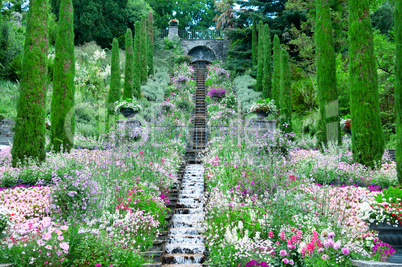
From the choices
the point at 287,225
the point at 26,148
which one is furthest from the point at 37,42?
the point at 287,225

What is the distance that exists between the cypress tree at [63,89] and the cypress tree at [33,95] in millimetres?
1529

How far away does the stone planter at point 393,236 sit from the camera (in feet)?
10.7

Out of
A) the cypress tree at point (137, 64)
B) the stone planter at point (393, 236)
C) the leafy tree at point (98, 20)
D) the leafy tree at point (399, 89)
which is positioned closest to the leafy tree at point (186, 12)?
the leafy tree at point (98, 20)

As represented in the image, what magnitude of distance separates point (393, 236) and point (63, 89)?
9130 millimetres

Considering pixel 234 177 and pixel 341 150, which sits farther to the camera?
pixel 341 150

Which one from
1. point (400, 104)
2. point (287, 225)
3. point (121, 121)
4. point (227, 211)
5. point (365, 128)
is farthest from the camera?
point (121, 121)

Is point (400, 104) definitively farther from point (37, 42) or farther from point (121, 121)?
point (121, 121)

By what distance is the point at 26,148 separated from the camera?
7.27 meters

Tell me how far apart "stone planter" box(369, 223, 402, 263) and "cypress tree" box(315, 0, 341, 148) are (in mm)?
6314

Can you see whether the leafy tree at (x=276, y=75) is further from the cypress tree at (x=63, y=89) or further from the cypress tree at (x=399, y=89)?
the cypress tree at (x=63, y=89)

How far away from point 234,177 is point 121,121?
7117mm

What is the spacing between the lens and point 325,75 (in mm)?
9555

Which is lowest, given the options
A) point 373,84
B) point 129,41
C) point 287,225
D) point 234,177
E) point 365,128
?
point 287,225

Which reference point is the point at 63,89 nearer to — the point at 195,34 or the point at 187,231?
the point at 187,231
